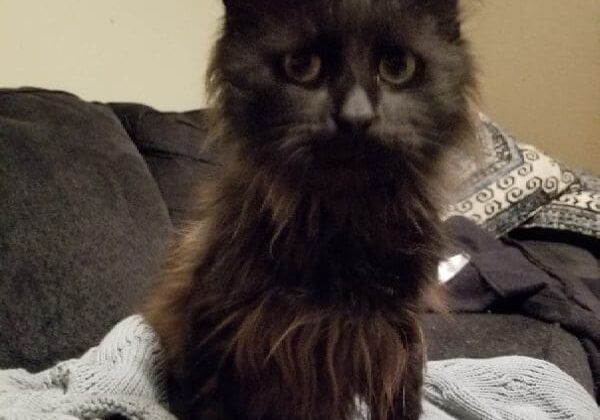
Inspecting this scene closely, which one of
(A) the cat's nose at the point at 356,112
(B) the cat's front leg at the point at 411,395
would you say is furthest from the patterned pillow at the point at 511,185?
(A) the cat's nose at the point at 356,112

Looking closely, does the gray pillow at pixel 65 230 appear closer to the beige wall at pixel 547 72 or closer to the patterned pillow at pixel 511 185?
the patterned pillow at pixel 511 185

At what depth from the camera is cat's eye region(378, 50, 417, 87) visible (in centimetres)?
80

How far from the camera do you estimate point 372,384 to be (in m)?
0.86

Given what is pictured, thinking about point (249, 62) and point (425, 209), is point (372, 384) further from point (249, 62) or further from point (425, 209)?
point (249, 62)

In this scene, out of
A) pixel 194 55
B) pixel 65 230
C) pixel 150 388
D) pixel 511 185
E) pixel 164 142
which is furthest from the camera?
pixel 511 185

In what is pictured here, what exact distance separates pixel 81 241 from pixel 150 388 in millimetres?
401

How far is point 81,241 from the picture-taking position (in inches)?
51.1

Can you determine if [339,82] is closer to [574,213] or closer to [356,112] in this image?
[356,112]

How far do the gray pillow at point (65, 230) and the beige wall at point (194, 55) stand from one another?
226 mm

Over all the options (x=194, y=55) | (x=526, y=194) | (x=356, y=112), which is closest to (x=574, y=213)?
(x=526, y=194)

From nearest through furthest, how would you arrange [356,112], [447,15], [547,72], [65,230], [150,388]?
[356,112], [447,15], [150,388], [65,230], [547,72]

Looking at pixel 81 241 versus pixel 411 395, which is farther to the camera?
pixel 81 241

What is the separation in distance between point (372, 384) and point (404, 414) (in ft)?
0.39

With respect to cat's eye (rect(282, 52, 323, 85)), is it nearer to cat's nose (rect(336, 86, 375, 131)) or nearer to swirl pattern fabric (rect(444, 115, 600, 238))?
cat's nose (rect(336, 86, 375, 131))
